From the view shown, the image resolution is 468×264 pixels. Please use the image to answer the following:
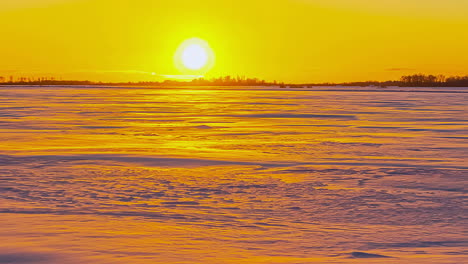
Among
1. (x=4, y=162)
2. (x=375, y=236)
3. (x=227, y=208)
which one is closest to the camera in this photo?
(x=375, y=236)

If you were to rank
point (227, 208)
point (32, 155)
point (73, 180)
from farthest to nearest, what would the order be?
point (32, 155)
point (73, 180)
point (227, 208)

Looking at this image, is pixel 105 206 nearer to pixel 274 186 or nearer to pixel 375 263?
pixel 274 186

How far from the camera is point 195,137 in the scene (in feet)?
62.5

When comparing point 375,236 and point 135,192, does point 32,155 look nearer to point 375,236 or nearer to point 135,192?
point 135,192

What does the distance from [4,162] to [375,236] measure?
26.2 feet

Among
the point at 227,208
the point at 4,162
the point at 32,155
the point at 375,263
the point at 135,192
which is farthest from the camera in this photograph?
the point at 32,155

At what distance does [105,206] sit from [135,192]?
41.9 inches

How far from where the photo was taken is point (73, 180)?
10.5m

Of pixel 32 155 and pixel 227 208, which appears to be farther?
pixel 32 155

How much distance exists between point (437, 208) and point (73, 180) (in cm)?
531

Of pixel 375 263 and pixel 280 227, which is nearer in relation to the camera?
pixel 375 263

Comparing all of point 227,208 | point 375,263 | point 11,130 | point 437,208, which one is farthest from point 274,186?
point 11,130

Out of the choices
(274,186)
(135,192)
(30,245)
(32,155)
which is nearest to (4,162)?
(32,155)

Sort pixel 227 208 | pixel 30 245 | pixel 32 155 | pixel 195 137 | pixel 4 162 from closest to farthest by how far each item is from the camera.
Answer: pixel 30 245
pixel 227 208
pixel 4 162
pixel 32 155
pixel 195 137
